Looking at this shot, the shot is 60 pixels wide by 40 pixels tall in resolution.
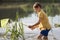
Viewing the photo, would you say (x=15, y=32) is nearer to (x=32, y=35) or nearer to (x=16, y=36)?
(x=16, y=36)

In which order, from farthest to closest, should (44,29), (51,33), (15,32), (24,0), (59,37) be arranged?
(24,0) < (51,33) < (59,37) < (44,29) < (15,32)

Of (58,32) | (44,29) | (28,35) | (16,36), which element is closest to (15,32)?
(16,36)

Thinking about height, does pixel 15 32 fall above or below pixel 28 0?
above

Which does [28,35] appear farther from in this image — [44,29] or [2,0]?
[2,0]

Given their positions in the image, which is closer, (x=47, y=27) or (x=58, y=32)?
(x=47, y=27)

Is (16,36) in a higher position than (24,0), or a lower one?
higher

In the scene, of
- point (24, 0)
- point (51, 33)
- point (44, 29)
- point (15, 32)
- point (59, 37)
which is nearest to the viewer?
point (15, 32)

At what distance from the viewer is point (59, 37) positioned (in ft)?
24.8

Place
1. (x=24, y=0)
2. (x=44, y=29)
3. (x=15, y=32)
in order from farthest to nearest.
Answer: (x=24, y=0) → (x=44, y=29) → (x=15, y=32)

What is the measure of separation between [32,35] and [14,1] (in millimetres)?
20711

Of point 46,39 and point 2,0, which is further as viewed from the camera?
point 2,0

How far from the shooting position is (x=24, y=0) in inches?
1107

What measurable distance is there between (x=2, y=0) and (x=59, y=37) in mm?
21515

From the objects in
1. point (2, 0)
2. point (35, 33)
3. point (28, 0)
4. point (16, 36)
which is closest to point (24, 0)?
point (28, 0)
